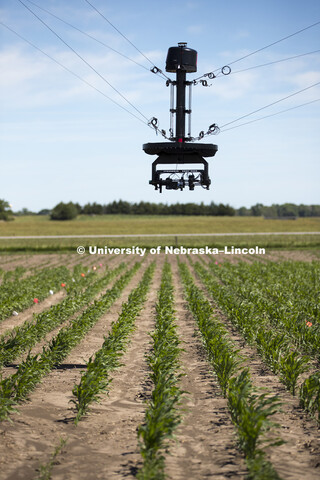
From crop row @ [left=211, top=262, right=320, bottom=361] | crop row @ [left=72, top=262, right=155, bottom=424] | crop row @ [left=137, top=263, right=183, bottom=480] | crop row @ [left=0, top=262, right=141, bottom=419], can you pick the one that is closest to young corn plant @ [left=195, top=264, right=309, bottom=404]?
crop row @ [left=211, top=262, right=320, bottom=361]

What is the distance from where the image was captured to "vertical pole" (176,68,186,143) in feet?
43.1

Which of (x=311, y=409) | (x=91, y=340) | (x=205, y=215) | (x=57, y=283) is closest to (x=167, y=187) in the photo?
(x=91, y=340)

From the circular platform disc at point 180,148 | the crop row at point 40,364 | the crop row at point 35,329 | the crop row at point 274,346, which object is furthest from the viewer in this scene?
the circular platform disc at point 180,148

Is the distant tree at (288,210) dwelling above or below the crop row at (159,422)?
above

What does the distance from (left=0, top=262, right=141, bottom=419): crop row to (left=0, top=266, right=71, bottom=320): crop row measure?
2.89 m

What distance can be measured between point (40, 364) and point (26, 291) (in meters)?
10.7

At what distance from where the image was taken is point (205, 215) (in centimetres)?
13538

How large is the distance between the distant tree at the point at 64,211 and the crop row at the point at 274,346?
113m

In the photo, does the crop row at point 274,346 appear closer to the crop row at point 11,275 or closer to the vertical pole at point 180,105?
the vertical pole at point 180,105

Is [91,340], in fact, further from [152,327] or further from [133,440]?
[133,440]

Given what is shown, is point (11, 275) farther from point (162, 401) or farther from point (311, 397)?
point (311, 397)

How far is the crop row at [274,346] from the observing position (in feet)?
27.2

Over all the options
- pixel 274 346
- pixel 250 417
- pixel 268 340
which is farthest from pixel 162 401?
pixel 268 340

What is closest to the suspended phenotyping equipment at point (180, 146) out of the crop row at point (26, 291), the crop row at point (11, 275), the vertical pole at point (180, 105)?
the vertical pole at point (180, 105)
